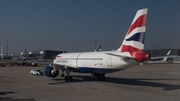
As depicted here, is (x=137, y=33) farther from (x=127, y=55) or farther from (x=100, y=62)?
(x=100, y=62)

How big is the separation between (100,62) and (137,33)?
5286 mm

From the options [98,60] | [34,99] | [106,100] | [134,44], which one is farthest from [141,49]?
[34,99]

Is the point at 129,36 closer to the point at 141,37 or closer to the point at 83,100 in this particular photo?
the point at 141,37

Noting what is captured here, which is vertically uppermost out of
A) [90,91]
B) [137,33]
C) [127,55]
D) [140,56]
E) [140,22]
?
[140,22]

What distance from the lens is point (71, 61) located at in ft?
98.8

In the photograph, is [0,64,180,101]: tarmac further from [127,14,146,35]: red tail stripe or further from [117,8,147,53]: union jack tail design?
[127,14,146,35]: red tail stripe

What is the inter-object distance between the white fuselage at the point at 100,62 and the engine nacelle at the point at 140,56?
0.71 metres

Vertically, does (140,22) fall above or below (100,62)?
above

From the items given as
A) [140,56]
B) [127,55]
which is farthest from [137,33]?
[140,56]

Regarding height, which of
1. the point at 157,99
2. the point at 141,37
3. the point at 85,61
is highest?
the point at 141,37

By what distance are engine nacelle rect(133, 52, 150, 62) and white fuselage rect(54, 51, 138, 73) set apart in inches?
27.9

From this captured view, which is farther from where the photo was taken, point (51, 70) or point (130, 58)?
point (51, 70)

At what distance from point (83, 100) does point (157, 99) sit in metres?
4.48

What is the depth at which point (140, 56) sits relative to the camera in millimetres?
19078
